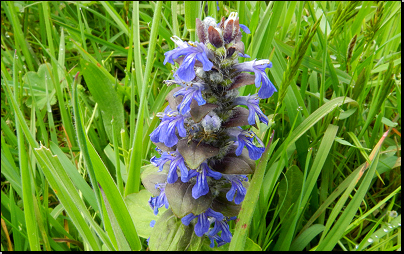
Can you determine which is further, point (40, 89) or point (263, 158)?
point (40, 89)

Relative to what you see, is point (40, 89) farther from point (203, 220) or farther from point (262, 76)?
point (262, 76)

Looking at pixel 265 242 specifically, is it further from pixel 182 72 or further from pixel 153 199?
pixel 182 72

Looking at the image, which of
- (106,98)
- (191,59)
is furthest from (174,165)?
(106,98)

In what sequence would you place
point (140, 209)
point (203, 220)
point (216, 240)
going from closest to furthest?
point (203, 220) → point (216, 240) → point (140, 209)

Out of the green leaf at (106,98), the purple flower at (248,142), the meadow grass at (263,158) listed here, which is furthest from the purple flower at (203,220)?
the green leaf at (106,98)

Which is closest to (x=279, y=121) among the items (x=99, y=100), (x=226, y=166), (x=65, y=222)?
(x=226, y=166)

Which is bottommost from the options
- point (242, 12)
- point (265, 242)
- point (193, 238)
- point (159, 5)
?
point (265, 242)
